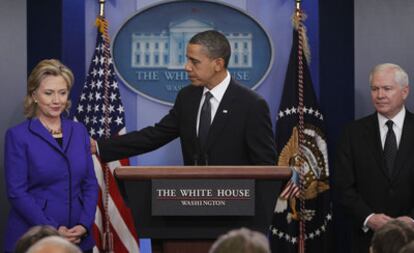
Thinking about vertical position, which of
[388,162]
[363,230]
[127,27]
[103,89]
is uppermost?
[127,27]

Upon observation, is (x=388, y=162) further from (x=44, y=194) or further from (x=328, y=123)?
(x=44, y=194)

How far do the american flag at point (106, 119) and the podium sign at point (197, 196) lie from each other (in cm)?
279

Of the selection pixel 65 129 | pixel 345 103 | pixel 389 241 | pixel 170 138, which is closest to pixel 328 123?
pixel 345 103

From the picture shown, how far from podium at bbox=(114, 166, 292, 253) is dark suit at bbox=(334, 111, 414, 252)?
5.43ft

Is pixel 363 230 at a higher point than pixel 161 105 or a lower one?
lower

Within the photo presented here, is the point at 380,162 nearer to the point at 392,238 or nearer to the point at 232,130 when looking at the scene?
the point at 232,130

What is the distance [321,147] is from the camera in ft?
23.3

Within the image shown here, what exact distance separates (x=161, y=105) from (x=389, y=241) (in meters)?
4.12

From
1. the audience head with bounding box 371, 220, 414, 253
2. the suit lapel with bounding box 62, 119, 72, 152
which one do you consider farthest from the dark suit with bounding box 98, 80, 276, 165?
the audience head with bounding box 371, 220, 414, 253

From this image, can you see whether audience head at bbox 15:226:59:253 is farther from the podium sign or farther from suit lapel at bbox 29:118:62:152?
suit lapel at bbox 29:118:62:152

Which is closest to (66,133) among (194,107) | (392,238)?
(194,107)

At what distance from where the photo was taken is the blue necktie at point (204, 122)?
5.24m

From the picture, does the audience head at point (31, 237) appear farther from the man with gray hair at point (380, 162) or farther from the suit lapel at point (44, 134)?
the man with gray hair at point (380, 162)

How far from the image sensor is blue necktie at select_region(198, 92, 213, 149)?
17.2 feet
